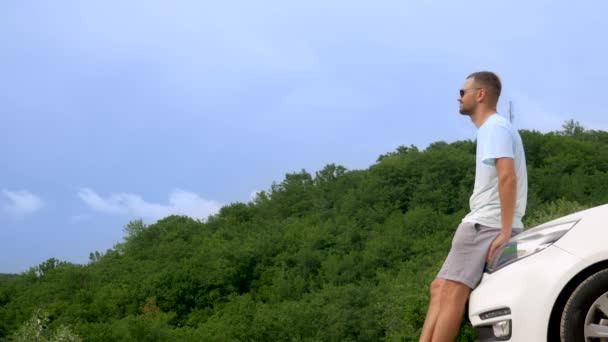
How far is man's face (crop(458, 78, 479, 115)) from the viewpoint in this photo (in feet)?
15.6

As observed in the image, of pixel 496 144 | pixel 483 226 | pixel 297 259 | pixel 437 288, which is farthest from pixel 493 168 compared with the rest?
pixel 297 259

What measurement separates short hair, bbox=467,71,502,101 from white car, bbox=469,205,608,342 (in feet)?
2.74

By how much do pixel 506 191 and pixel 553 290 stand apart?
22.0 inches

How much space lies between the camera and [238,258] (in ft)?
310

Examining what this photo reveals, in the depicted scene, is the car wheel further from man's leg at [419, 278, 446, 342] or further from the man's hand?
man's leg at [419, 278, 446, 342]

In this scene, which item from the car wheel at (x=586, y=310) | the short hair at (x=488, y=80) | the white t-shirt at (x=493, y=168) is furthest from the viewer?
the short hair at (x=488, y=80)

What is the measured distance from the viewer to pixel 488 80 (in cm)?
475

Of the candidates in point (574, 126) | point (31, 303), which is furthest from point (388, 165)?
point (31, 303)

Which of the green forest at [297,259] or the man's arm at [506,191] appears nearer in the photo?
the man's arm at [506,191]

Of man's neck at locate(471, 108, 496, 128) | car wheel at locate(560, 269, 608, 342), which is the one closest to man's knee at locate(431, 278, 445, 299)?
car wheel at locate(560, 269, 608, 342)

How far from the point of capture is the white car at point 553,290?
4.21m

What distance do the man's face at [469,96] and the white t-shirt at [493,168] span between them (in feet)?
0.44

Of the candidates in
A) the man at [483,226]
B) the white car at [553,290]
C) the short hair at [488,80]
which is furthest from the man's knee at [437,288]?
the short hair at [488,80]

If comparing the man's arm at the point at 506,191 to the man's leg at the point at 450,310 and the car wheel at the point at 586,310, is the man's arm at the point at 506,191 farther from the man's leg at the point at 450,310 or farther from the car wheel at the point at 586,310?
the car wheel at the point at 586,310
